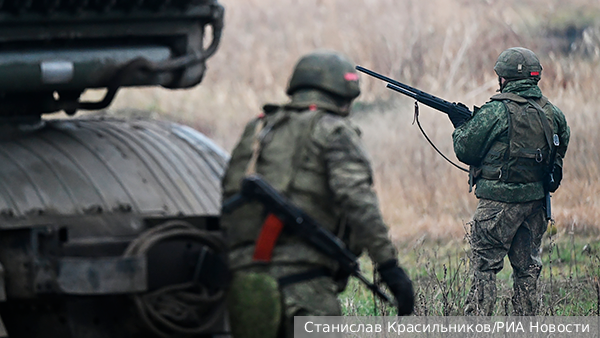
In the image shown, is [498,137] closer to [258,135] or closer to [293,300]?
[258,135]

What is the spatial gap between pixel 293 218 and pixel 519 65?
9.81ft

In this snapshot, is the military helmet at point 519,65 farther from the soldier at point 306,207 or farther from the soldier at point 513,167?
the soldier at point 306,207

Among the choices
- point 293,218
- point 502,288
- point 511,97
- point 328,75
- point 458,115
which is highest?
point 328,75

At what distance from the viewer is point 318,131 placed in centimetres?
430

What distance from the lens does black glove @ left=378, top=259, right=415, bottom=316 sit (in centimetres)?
423

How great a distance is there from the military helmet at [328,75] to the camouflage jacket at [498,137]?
2354mm

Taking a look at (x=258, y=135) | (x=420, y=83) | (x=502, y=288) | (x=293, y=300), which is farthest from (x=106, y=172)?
(x=420, y=83)

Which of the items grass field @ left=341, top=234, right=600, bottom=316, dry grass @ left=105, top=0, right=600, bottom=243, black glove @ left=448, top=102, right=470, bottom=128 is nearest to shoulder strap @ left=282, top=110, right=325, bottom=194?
grass field @ left=341, top=234, right=600, bottom=316

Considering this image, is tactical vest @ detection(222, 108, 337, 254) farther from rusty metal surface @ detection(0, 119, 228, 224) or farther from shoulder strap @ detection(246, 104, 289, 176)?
rusty metal surface @ detection(0, 119, 228, 224)

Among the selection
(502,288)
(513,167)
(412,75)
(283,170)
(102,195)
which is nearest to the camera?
(283,170)

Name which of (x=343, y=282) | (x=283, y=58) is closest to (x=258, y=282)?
(x=343, y=282)

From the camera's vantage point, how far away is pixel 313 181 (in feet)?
14.2

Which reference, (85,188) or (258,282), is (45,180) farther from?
(258,282)

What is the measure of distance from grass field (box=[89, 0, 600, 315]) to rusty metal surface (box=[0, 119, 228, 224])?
102 inches
